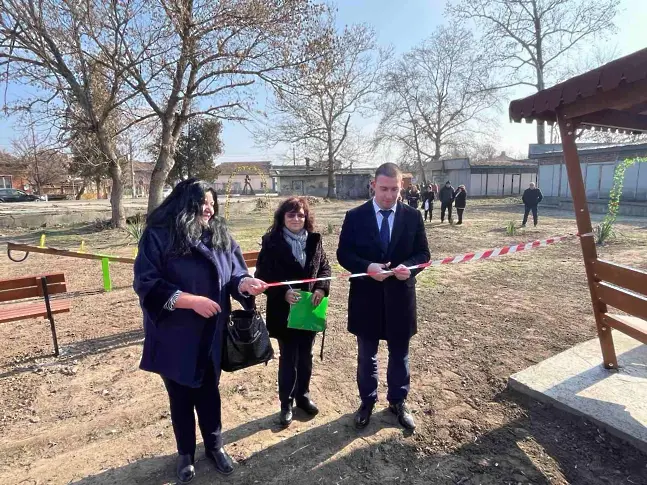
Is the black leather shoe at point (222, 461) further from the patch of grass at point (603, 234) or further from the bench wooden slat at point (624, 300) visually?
the patch of grass at point (603, 234)

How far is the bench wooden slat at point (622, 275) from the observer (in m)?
2.80

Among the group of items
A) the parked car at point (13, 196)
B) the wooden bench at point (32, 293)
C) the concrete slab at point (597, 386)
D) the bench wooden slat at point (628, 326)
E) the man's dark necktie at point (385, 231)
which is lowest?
the concrete slab at point (597, 386)

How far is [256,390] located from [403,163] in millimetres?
44889

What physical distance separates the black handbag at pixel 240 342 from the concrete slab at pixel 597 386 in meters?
2.25

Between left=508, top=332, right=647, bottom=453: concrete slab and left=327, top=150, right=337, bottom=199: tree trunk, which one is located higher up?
left=327, top=150, right=337, bottom=199: tree trunk

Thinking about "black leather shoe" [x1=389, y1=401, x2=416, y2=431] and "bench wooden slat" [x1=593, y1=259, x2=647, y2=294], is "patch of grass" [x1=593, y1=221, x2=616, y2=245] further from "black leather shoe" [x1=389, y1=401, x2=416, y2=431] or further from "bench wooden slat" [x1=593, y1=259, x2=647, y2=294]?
"black leather shoe" [x1=389, y1=401, x2=416, y2=431]

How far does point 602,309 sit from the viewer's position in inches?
130

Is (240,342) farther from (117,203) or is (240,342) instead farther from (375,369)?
(117,203)

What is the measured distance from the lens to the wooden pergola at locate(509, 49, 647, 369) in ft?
8.40

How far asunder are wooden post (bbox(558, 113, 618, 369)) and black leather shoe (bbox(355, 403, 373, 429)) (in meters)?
2.11

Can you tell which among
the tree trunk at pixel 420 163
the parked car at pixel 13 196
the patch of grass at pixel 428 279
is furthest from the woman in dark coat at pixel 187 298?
the parked car at pixel 13 196

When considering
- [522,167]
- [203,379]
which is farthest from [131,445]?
[522,167]

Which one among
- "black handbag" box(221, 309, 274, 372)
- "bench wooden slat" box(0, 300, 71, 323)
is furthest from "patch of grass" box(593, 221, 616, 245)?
"bench wooden slat" box(0, 300, 71, 323)

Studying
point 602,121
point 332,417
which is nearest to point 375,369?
point 332,417
